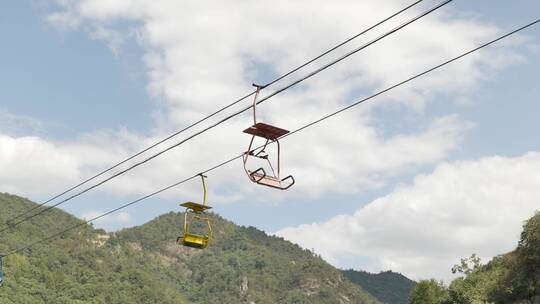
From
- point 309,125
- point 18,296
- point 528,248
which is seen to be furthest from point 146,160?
point 18,296

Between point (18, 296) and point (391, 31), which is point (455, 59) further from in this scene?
point (18, 296)

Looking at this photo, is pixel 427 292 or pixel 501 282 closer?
pixel 501 282

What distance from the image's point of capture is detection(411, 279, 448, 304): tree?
4247 inches

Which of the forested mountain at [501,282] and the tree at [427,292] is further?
the tree at [427,292]

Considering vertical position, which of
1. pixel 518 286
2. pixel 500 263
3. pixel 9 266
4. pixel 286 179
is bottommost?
pixel 286 179

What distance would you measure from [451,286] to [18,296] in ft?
424

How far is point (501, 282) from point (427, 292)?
22.7 m

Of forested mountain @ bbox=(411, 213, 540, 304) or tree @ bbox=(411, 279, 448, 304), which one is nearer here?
forested mountain @ bbox=(411, 213, 540, 304)

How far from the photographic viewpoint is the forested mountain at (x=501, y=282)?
79.9 metres

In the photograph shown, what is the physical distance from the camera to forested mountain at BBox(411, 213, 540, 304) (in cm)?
7994

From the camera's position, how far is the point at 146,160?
22016 millimetres

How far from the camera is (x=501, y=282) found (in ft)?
286

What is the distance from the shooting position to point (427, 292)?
4269 inches

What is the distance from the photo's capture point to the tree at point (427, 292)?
107875mm
